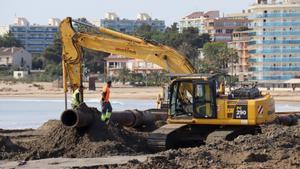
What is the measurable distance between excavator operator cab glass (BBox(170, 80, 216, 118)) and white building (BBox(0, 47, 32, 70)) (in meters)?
126

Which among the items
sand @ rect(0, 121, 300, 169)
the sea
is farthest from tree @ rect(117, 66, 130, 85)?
sand @ rect(0, 121, 300, 169)

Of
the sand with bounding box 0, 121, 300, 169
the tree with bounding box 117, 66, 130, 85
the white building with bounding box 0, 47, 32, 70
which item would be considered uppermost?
the white building with bounding box 0, 47, 32, 70

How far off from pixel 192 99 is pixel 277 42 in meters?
86.1

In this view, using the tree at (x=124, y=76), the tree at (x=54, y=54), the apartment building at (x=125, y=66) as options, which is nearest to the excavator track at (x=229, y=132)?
the tree at (x=124, y=76)

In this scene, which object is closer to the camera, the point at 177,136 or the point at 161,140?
the point at 161,140

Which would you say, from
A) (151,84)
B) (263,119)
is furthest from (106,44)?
(151,84)

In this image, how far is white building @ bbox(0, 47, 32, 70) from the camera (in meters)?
146

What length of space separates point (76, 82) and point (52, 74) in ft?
325

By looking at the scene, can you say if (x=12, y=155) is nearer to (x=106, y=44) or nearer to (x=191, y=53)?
(x=106, y=44)

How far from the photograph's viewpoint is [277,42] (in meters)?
104

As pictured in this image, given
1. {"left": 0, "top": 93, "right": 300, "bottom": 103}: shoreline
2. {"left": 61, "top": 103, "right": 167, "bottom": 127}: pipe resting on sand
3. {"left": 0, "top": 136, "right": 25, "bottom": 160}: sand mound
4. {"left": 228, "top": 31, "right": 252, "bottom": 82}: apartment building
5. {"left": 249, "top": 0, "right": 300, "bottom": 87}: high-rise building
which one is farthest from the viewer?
{"left": 228, "top": 31, "right": 252, "bottom": 82}: apartment building

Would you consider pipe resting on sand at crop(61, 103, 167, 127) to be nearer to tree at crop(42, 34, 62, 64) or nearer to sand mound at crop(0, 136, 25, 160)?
sand mound at crop(0, 136, 25, 160)

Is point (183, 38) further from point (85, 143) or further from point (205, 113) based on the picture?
point (85, 143)

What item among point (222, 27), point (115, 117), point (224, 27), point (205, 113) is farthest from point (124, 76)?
point (205, 113)
